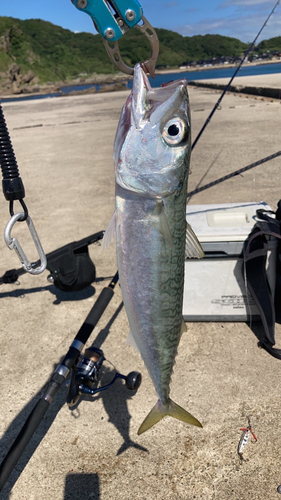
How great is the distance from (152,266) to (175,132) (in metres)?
0.54

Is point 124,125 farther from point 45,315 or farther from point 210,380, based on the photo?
point 45,315

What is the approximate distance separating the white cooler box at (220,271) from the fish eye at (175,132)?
205cm

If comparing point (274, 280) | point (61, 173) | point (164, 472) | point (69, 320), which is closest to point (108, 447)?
point (164, 472)

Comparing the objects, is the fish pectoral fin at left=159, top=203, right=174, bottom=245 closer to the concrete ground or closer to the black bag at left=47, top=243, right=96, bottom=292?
the concrete ground

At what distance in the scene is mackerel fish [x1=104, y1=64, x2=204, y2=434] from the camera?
1284mm

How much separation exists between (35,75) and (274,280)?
444 ft

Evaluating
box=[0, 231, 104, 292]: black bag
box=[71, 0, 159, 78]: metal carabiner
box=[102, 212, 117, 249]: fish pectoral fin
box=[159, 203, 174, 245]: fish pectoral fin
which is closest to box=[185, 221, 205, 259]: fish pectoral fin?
box=[159, 203, 174, 245]: fish pectoral fin

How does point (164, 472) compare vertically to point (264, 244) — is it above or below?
below

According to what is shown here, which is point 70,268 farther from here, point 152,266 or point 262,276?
point 152,266

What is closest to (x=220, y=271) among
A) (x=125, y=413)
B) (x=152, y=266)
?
(x=125, y=413)

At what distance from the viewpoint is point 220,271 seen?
11.2 ft

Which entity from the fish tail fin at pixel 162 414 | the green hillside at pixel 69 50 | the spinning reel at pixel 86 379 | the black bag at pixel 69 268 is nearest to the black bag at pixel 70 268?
the black bag at pixel 69 268

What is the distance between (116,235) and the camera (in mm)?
1443

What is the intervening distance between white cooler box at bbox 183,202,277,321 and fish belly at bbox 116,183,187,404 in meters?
1.83
